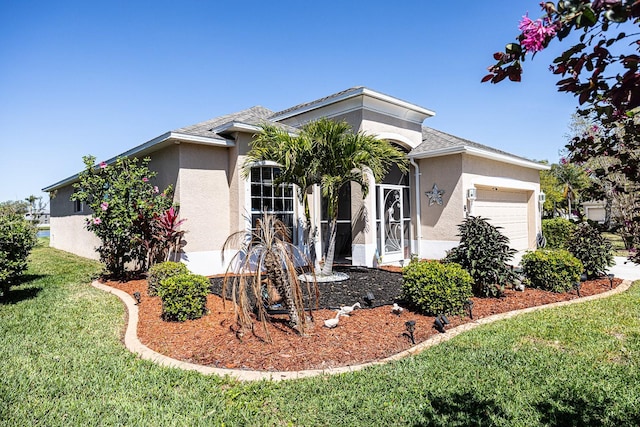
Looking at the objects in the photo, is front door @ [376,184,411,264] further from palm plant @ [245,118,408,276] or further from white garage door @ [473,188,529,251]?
palm plant @ [245,118,408,276]

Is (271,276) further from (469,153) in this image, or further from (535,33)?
(469,153)

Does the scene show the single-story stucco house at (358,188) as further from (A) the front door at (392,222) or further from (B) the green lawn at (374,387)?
(B) the green lawn at (374,387)

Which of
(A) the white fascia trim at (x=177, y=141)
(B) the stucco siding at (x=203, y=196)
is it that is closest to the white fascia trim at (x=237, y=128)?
(A) the white fascia trim at (x=177, y=141)

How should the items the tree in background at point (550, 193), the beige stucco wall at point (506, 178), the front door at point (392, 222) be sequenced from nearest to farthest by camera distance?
the front door at point (392, 222)
the beige stucco wall at point (506, 178)
the tree in background at point (550, 193)

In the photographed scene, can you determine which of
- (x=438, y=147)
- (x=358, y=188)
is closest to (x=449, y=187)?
(x=438, y=147)

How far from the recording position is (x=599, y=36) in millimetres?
1686

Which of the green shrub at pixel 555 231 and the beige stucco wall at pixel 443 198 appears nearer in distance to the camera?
the beige stucco wall at pixel 443 198

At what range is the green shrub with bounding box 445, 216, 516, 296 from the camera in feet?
24.3

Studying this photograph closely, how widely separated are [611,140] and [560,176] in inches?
1851

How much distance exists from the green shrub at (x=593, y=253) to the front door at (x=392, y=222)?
16.6ft

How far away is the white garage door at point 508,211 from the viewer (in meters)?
13.4

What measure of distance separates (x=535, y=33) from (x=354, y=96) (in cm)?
968

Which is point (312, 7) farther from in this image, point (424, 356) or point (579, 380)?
point (579, 380)

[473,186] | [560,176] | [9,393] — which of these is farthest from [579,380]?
[560,176]
